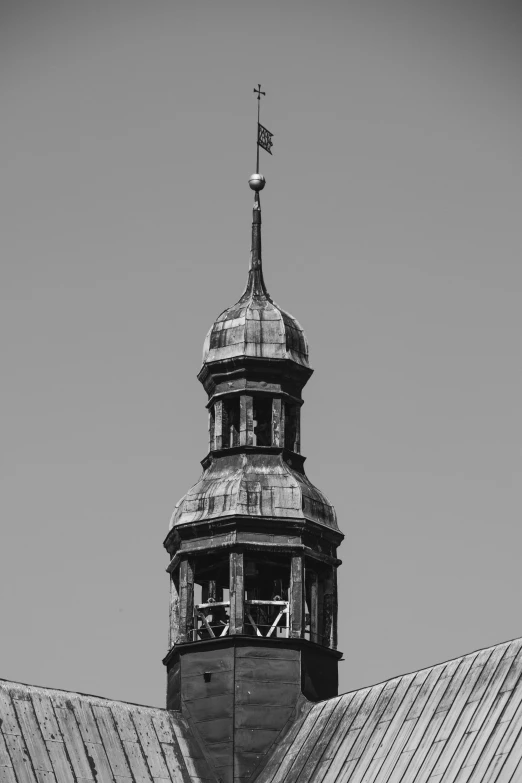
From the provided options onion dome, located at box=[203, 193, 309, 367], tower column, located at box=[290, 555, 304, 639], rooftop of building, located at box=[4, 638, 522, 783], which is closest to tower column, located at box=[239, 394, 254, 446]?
onion dome, located at box=[203, 193, 309, 367]

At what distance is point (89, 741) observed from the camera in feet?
186

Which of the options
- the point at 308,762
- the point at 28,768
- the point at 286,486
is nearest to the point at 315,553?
the point at 286,486

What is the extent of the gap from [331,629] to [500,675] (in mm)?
8029

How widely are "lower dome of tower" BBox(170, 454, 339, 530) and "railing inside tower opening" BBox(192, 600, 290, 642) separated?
232 cm

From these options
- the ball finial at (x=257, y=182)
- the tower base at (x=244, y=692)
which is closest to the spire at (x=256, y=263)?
the ball finial at (x=257, y=182)

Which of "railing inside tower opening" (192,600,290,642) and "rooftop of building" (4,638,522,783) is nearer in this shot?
"rooftop of building" (4,638,522,783)

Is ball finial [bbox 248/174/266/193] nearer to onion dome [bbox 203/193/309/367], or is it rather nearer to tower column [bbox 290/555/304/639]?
onion dome [bbox 203/193/309/367]

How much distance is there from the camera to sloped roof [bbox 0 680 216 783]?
181 ft

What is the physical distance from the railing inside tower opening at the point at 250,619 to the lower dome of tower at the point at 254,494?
2.32 m

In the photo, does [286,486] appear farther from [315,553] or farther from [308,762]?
[308,762]

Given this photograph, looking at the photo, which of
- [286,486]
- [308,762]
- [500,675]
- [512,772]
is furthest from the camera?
[286,486]

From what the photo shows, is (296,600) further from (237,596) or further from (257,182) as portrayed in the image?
(257,182)

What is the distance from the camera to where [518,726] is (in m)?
50.6

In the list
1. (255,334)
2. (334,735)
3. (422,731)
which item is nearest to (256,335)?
(255,334)
